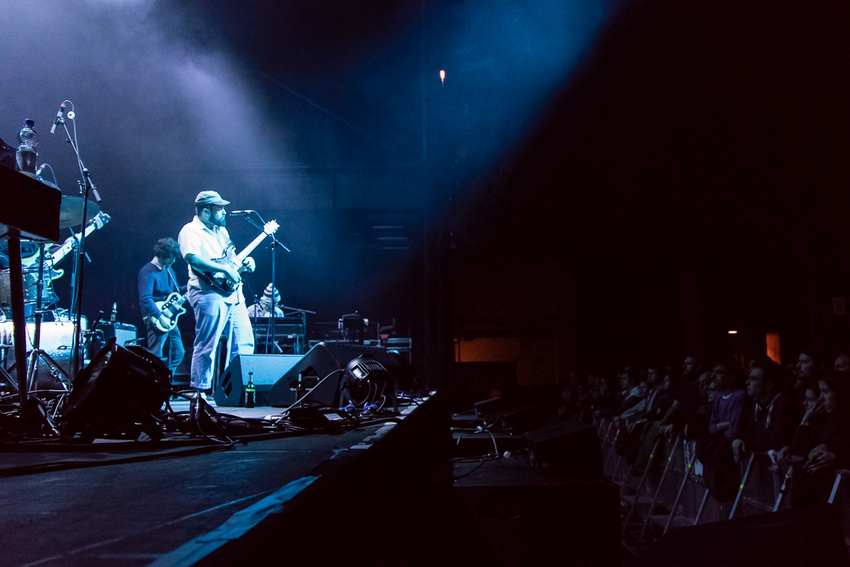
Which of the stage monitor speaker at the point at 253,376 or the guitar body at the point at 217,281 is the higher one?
the guitar body at the point at 217,281

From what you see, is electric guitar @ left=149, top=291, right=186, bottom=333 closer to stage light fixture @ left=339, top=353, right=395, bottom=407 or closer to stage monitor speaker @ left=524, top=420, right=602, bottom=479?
stage light fixture @ left=339, top=353, right=395, bottom=407

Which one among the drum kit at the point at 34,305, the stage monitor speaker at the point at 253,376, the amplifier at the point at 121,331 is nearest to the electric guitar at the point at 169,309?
the amplifier at the point at 121,331

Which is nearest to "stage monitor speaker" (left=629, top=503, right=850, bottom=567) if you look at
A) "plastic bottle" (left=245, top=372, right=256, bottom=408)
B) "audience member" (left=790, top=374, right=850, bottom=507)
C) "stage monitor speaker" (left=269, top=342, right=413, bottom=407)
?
"stage monitor speaker" (left=269, top=342, right=413, bottom=407)

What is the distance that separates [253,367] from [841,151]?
904cm

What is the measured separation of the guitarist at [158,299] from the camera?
559 cm

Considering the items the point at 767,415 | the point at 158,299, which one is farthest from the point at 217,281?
the point at 767,415

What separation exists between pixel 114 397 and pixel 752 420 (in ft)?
15.8

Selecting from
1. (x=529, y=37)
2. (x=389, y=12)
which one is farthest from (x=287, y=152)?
(x=529, y=37)

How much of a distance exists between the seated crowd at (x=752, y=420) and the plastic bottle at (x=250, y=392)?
11.2 ft

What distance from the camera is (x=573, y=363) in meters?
13.9

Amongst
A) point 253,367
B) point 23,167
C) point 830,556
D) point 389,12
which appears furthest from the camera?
point 389,12

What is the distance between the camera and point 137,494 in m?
0.92

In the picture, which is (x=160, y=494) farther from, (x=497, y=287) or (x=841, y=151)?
(x=497, y=287)

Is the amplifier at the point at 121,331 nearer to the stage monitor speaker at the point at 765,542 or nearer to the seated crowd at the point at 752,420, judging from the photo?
the seated crowd at the point at 752,420
